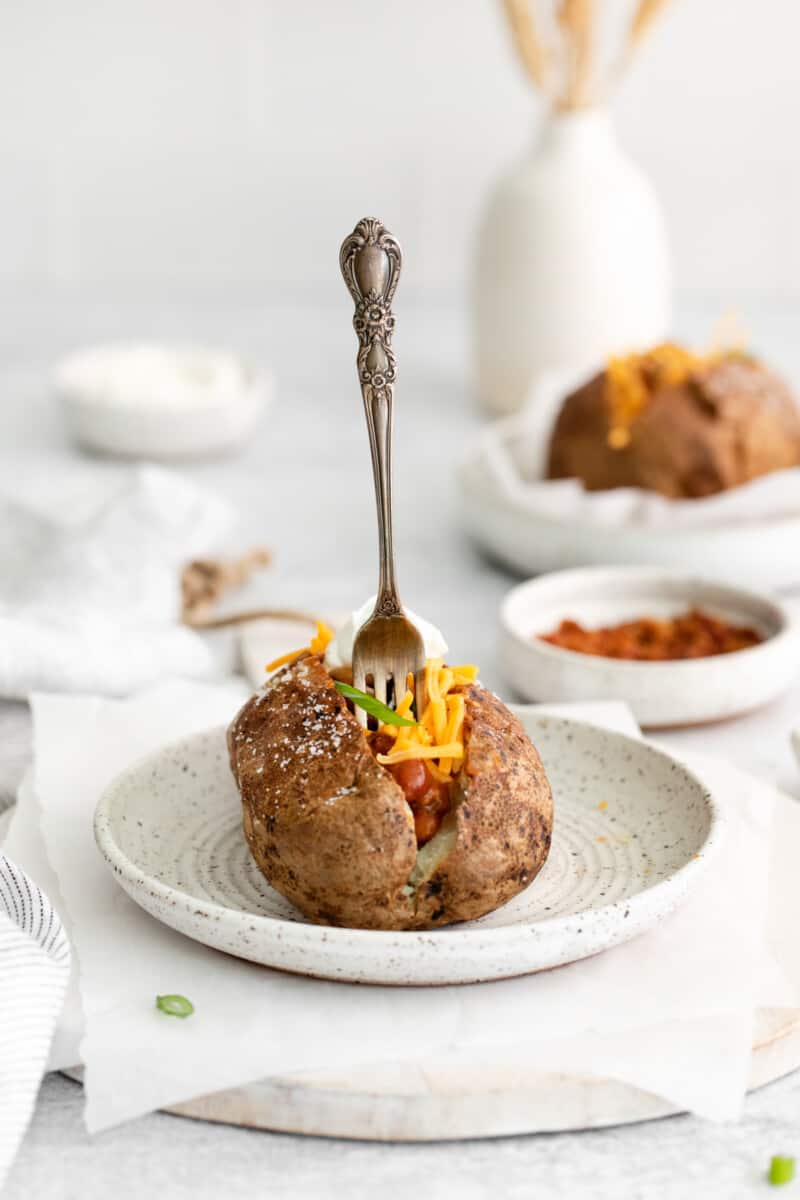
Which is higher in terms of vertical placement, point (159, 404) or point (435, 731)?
point (435, 731)

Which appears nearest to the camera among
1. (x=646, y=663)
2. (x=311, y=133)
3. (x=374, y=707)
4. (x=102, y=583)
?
(x=374, y=707)

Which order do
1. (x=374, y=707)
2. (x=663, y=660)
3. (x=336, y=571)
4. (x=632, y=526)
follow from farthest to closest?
(x=336, y=571)
(x=632, y=526)
(x=663, y=660)
(x=374, y=707)

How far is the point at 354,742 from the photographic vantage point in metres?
1.29

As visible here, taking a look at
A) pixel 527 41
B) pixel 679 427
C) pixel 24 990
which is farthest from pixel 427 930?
pixel 527 41

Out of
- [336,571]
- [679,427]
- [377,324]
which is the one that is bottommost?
[336,571]

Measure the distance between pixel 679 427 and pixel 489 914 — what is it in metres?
1.30

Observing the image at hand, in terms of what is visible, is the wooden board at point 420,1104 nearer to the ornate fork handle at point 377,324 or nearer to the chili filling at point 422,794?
the chili filling at point 422,794

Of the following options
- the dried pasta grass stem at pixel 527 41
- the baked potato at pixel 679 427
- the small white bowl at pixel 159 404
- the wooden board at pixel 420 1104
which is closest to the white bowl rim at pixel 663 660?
the baked potato at pixel 679 427

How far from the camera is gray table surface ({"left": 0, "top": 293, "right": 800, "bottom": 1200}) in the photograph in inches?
43.8

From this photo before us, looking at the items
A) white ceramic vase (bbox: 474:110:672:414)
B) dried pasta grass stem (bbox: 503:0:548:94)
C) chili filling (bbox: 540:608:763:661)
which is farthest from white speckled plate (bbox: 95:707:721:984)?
dried pasta grass stem (bbox: 503:0:548:94)

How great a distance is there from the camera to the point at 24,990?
1191 mm

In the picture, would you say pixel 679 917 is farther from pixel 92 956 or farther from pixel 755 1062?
pixel 92 956

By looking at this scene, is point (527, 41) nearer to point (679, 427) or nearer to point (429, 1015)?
point (679, 427)

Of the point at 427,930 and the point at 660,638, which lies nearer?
the point at 427,930
